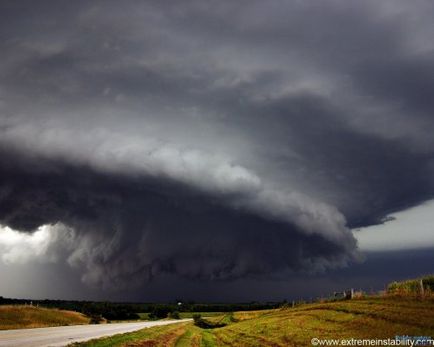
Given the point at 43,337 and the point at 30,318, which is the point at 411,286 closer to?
the point at 43,337

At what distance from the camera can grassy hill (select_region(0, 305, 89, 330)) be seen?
73000 millimetres

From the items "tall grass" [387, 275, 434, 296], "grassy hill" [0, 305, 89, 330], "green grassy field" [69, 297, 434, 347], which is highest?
"tall grass" [387, 275, 434, 296]

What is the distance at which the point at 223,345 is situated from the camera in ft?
157

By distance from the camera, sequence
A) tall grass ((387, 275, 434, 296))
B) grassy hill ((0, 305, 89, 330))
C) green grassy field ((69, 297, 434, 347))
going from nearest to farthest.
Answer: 1. green grassy field ((69, 297, 434, 347))
2. tall grass ((387, 275, 434, 296))
3. grassy hill ((0, 305, 89, 330))

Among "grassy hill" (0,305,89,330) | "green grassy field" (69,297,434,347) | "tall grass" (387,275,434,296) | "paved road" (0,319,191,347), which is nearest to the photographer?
"green grassy field" (69,297,434,347)

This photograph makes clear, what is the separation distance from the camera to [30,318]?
262 ft

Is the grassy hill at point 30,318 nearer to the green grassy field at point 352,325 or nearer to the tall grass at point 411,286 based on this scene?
the green grassy field at point 352,325

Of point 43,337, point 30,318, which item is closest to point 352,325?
point 43,337

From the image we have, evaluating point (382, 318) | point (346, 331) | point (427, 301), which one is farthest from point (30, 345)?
point (427, 301)

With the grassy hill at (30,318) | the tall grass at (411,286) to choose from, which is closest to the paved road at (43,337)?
the grassy hill at (30,318)

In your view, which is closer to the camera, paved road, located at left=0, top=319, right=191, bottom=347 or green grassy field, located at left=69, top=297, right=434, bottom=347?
green grassy field, located at left=69, top=297, right=434, bottom=347

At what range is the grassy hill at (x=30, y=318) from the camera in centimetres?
7300

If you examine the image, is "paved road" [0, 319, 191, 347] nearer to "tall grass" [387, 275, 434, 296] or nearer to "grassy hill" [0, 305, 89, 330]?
"grassy hill" [0, 305, 89, 330]

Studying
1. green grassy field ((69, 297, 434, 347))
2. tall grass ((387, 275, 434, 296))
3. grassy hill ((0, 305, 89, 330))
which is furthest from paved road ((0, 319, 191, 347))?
tall grass ((387, 275, 434, 296))
